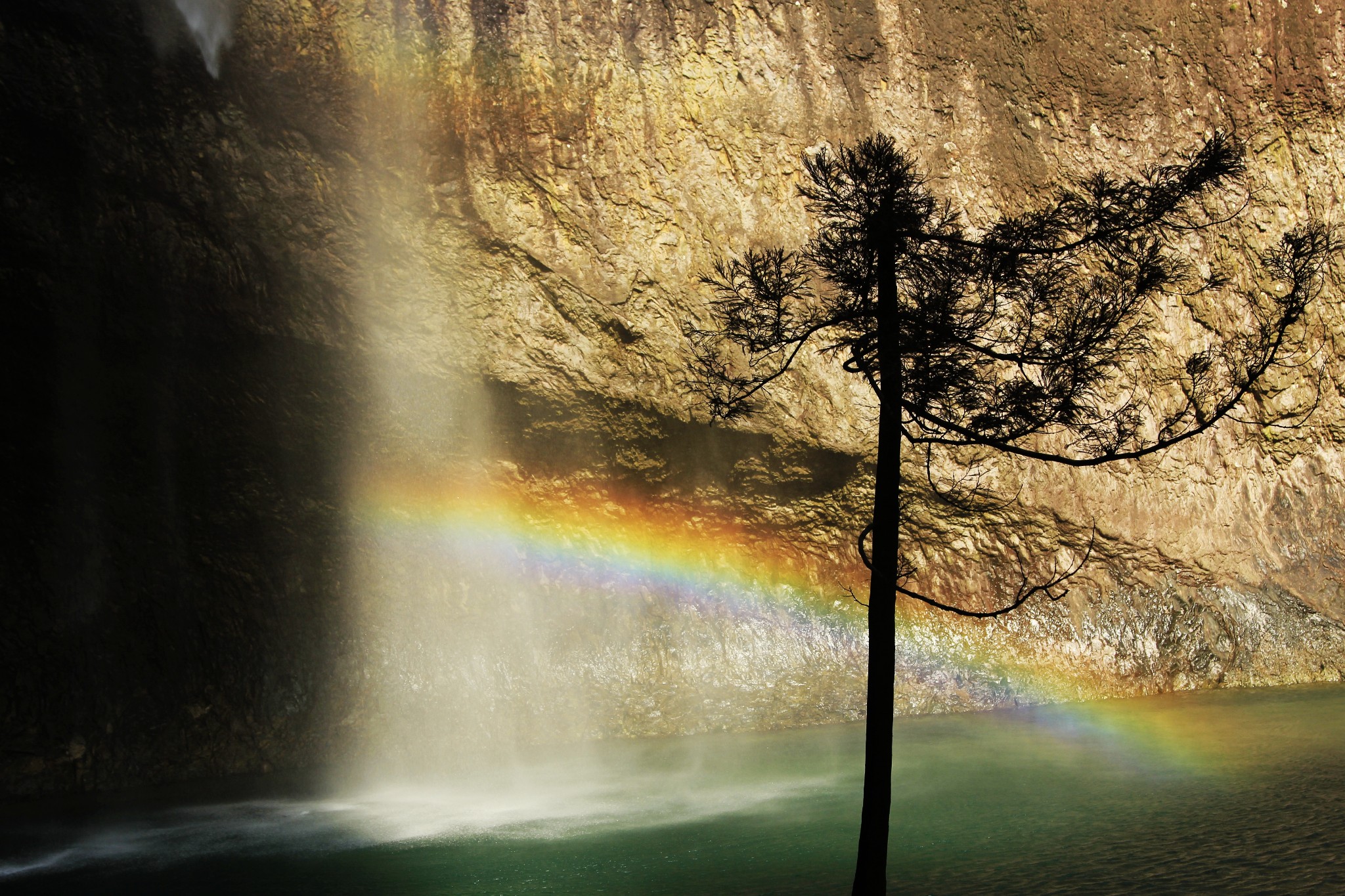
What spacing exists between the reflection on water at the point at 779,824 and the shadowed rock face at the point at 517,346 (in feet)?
6.56

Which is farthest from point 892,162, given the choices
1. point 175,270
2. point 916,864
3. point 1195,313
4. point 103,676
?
point 1195,313

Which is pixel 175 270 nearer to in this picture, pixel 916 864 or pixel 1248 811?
pixel 916 864

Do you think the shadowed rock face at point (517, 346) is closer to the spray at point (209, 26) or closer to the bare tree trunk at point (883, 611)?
the spray at point (209, 26)

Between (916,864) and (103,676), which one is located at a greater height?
(103,676)

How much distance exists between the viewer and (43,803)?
11.1 m

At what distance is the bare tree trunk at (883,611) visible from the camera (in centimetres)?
541

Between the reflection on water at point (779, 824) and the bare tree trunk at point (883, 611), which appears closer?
the bare tree trunk at point (883, 611)

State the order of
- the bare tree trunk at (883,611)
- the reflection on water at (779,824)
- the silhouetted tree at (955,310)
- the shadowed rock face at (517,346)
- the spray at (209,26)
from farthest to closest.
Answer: the spray at (209,26)
the shadowed rock face at (517,346)
the reflection on water at (779,824)
the silhouetted tree at (955,310)
the bare tree trunk at (883,611)

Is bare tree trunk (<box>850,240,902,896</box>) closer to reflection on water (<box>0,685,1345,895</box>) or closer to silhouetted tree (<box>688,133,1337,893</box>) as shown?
silhouetted tree (<box>688,133,1337,893</box>)

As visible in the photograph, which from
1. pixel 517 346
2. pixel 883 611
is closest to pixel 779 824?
pixel 883 611

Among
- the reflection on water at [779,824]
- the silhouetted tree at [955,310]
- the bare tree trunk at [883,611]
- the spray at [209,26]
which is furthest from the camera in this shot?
the spray at [209,26]

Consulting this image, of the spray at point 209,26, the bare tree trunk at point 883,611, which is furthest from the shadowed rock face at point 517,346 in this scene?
the bare tree trunk at point 883,611

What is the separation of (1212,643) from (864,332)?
40.1 ft

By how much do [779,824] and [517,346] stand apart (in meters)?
7.76
